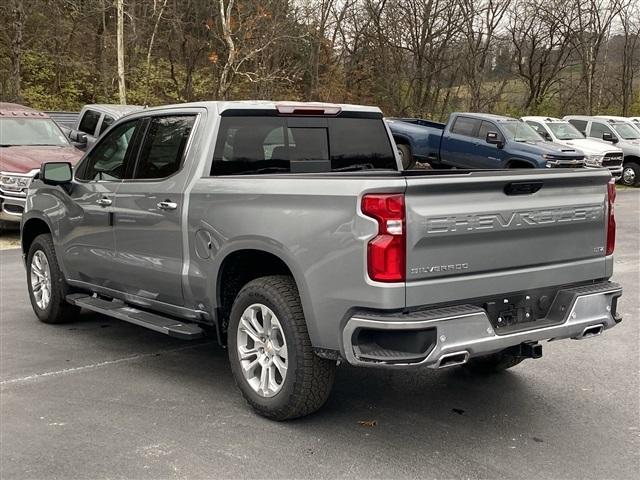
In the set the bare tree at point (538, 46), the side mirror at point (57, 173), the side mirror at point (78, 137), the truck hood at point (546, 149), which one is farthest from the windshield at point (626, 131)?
the side mirror at point (57, 173)

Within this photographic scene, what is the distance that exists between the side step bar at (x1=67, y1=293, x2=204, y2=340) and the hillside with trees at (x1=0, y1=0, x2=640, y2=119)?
848 inches

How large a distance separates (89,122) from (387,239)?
14187 mm

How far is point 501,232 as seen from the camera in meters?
3.85

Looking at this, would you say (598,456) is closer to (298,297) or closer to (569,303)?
(569,303)

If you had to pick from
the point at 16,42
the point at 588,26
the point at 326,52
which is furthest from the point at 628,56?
the point at 16,42

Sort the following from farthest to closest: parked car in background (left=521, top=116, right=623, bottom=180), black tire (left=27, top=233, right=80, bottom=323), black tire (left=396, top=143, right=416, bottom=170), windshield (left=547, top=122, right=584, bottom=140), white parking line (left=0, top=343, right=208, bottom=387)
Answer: windshield (left=547, top=122, right=584, bottom=140)
parked car in background (left=521, top=116, right=623, bottom=180)
black tire (left=396, top=143, right=416, bottom=170)
black tire (left=27, top=233, right=80, bottom=323)
white parking line (left=0, top=343, right=208, bottom=387)

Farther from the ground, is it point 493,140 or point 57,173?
point 57,173

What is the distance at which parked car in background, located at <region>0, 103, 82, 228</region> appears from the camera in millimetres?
11391

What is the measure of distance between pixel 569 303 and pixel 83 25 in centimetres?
3118

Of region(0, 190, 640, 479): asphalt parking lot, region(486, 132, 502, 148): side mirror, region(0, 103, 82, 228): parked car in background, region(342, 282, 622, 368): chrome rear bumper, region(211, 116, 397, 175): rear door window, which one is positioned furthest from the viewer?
region(486, 132, 502, 148): side mirror

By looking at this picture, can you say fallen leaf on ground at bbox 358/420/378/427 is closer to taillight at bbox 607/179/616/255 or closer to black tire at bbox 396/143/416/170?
taillight at bbox 607/179/616/255

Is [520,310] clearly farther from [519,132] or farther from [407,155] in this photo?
[407,155]

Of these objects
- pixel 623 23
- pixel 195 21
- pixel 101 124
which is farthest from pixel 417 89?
pixel 101 124

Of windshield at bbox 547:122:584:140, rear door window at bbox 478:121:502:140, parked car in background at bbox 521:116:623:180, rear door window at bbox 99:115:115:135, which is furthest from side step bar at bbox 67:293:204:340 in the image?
windshield at bbox 547:122:584:140
